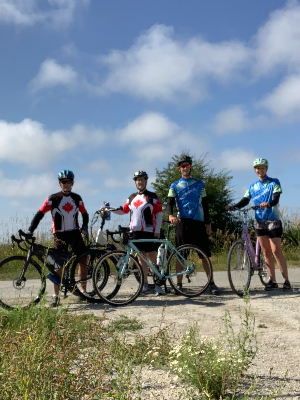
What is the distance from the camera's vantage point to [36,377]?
291cm

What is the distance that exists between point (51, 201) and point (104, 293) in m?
1.65

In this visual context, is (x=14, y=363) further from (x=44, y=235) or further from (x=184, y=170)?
(x=44, y=235)

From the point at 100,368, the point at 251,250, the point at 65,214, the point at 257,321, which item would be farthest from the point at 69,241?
the point at 100,368

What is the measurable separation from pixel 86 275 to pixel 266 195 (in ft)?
11.1

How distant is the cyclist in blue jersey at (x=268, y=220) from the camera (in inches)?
328

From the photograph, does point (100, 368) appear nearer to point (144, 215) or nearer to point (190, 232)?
point (144, 215)

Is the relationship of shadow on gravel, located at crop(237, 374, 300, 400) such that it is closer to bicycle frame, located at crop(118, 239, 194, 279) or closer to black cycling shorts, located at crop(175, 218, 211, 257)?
bicycle frame, located at crop(118, 239, 194, 279)

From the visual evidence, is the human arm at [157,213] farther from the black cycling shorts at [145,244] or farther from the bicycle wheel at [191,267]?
the bicycle wheel at [191,267]

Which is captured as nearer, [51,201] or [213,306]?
[213,306]

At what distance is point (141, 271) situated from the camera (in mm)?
7383

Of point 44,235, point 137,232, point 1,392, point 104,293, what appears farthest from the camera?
point 44,235

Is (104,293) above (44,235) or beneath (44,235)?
beneath

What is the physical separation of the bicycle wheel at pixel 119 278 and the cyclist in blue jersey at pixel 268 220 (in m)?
2.31

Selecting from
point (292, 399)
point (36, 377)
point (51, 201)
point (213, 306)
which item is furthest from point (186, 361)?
point (51, 201)
